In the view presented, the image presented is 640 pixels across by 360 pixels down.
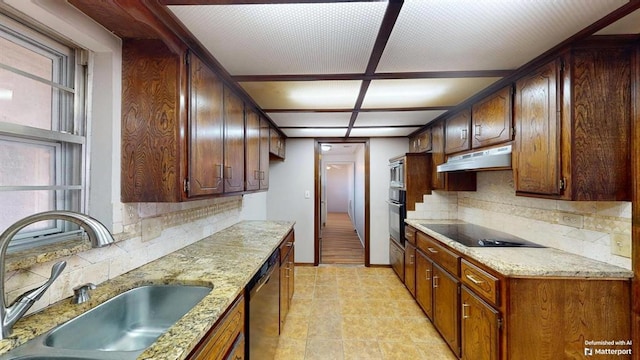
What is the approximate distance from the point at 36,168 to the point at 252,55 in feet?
3.73

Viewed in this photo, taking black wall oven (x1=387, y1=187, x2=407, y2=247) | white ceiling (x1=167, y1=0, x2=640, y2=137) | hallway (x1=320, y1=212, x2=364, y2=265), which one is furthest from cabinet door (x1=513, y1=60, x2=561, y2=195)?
hallway (x1=320, y1=212, x2=364, y2=265)

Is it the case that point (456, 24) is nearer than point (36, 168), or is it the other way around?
point (36, 168)

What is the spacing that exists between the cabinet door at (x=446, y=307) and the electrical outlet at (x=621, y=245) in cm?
88

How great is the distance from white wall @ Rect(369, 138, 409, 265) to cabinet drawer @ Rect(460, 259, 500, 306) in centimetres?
218

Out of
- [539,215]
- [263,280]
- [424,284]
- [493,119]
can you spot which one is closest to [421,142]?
[493,119]

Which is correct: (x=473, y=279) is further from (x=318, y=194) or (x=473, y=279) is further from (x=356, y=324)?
(x=318, y=194)

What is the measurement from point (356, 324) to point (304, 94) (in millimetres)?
2188

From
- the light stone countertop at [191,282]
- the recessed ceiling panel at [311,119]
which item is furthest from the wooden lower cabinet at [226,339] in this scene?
the recessed ceiling panel at [311,119]

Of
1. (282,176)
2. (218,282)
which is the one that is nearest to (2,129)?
(218,282)

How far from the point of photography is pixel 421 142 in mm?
3477

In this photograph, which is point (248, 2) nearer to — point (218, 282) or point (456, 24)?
point (456, 24)

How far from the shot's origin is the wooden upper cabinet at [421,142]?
3.24 metres

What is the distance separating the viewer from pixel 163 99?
131 cm

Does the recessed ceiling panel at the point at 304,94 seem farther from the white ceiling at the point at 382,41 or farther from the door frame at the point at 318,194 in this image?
the door frame at the point at 318,194
